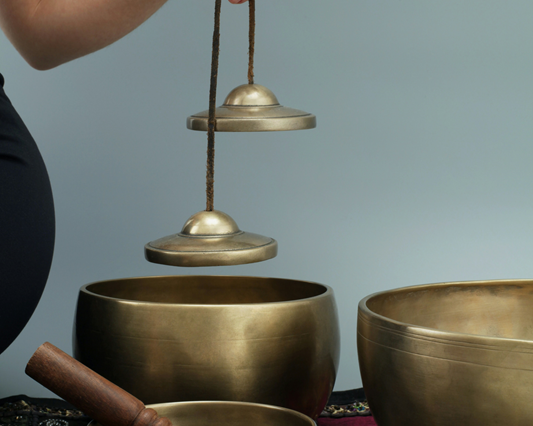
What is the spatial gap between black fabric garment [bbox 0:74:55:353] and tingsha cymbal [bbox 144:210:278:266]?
0.15m

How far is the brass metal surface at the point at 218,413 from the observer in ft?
2.68

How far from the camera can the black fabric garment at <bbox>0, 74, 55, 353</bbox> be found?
76cm

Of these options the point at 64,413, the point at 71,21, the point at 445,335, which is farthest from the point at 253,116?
the point at 64,413

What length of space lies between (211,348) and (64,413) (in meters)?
0.37

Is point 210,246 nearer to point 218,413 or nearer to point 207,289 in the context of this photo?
point 218,413

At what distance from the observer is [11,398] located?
113cm

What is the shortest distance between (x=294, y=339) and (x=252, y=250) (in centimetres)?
12

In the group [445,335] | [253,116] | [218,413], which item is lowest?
[218,413]

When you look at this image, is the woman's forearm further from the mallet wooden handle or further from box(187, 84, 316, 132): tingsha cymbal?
the mallet wooden handle

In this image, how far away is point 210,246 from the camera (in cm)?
92

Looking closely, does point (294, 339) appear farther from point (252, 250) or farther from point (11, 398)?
point (11, 398)

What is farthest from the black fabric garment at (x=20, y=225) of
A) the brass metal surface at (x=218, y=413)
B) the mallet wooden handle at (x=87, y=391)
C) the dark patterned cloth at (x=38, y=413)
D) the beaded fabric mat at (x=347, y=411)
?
the beaded fabric mat at (x=347, y=411)

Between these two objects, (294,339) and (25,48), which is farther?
(294,339)

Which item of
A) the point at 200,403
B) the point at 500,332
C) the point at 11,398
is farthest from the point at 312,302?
the point at 11,398
